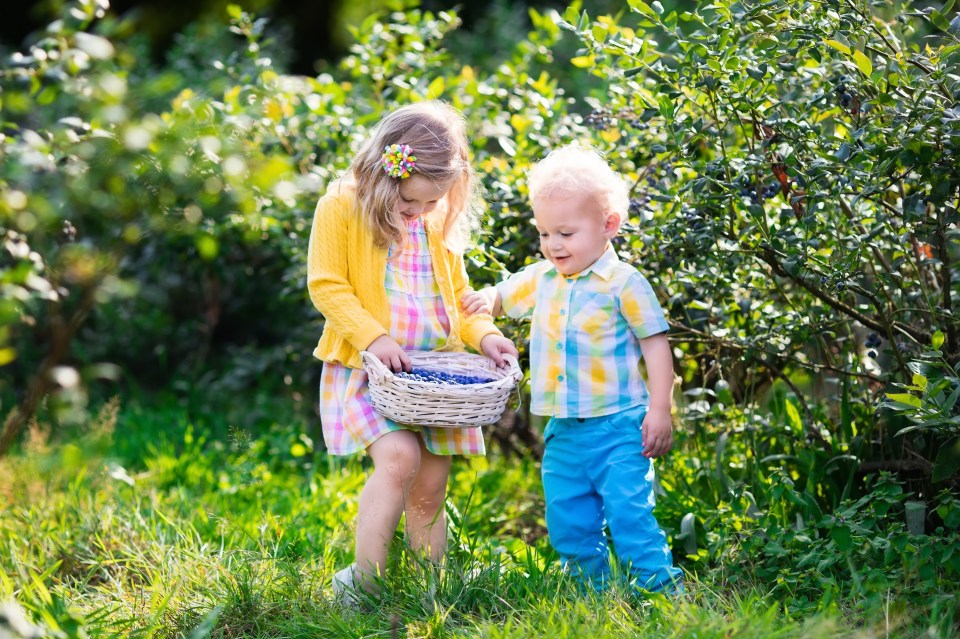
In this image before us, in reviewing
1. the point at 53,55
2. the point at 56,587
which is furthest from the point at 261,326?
the point at 53,55

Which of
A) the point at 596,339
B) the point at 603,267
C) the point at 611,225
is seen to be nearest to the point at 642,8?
the point at 611,225

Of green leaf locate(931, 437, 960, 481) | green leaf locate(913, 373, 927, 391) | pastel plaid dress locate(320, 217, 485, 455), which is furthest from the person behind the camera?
pastel plaid dress locate(320, 217, 485, 455)

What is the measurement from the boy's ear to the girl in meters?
0.44

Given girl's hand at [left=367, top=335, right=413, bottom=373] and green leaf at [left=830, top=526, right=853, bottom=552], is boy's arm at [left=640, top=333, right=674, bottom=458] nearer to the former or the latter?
green leaf at [left=830, top=526, right=853, bottom=552]

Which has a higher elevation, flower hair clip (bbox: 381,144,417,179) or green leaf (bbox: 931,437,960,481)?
flower hair clip (bbox: 381,144,417,179)

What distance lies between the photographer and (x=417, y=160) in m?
2.86

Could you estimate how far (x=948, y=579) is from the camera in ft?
8.77

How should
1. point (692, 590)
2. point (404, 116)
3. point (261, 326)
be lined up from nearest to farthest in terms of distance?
point (692, 590), point (404, 116), point (261, 326)

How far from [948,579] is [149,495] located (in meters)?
2.76

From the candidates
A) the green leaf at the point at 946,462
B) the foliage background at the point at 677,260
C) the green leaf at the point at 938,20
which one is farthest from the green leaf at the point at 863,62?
the green leaf at the point at 946,462

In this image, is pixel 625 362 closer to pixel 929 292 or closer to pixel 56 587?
pixel 929 292

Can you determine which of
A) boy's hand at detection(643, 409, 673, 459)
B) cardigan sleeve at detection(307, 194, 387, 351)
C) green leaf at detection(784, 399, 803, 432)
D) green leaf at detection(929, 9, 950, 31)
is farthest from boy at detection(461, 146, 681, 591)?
green leaf at detection(929, 9, 950, 31)

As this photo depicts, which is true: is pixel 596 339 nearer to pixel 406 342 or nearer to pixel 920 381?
pixel 406 342

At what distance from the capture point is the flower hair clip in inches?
111
